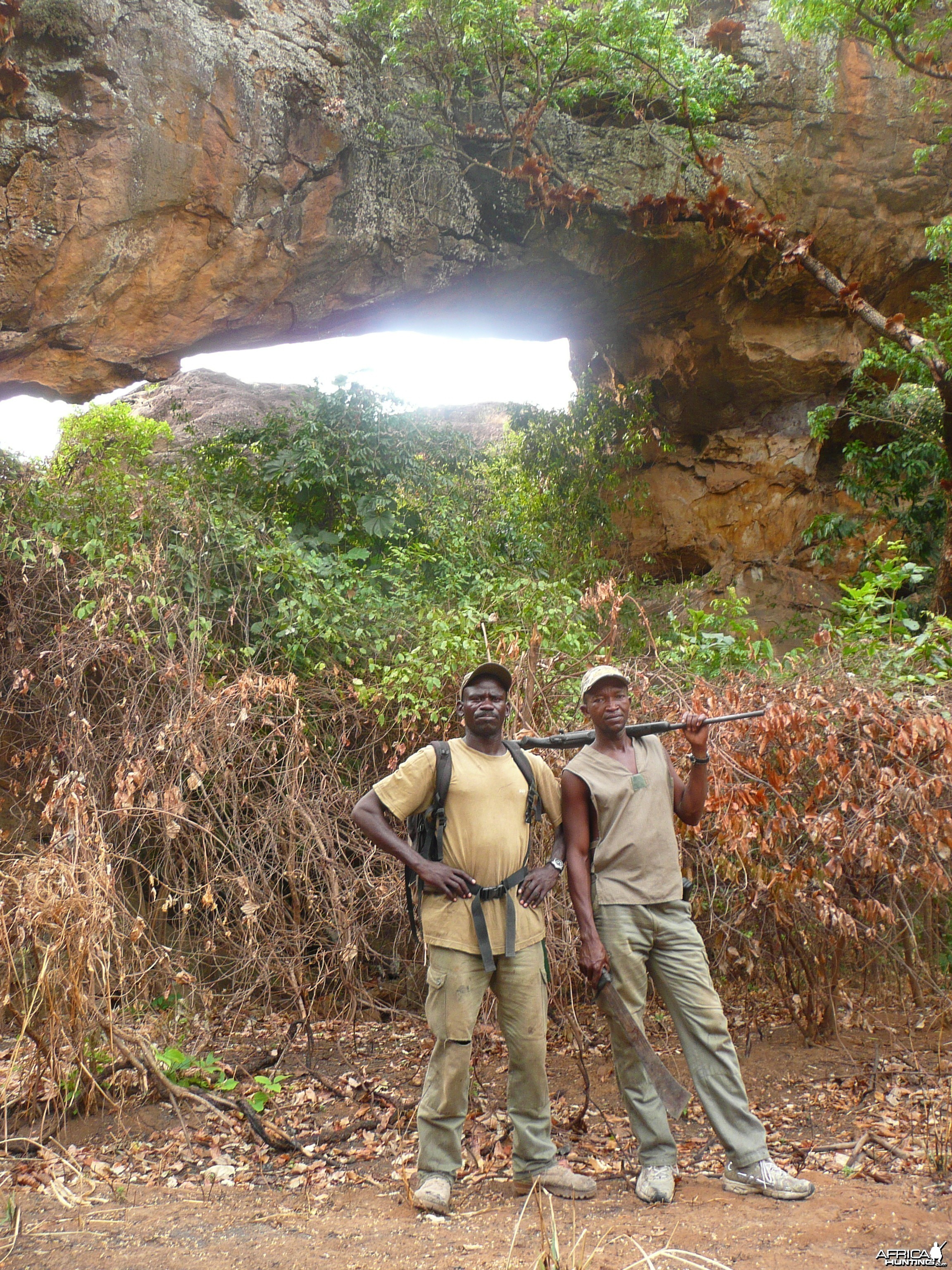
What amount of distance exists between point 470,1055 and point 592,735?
1.27 meters

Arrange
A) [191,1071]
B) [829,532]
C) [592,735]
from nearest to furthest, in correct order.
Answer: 1. [592,735]
2. [191,1071]
3. [829,532]

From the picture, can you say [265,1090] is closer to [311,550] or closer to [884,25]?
[311,550]

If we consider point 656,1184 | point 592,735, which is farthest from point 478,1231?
point 592,735

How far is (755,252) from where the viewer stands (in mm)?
9852

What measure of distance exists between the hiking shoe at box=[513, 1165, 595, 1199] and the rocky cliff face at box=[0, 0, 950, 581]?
6729 millimetres

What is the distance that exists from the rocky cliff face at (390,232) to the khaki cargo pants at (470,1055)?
6.17 metres

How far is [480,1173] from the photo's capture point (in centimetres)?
352

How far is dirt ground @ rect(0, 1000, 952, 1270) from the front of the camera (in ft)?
9.08

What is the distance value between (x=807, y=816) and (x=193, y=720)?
3215mm

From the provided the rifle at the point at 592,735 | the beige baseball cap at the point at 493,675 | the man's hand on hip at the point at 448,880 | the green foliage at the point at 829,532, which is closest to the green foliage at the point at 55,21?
the beige baseball cap at the point at 493,675

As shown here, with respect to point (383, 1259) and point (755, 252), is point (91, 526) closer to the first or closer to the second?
point (383, 1259)

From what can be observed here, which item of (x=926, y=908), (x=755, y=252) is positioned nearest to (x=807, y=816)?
(x=926, y=908)

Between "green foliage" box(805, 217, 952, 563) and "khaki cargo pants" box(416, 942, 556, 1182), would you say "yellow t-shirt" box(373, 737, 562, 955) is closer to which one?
"khaki cargo pants" box(416, 942, 556, 1182)

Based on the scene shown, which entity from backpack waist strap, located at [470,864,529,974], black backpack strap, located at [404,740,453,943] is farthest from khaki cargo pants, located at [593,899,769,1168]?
black backpack strap, located at [404,740,453,943]
